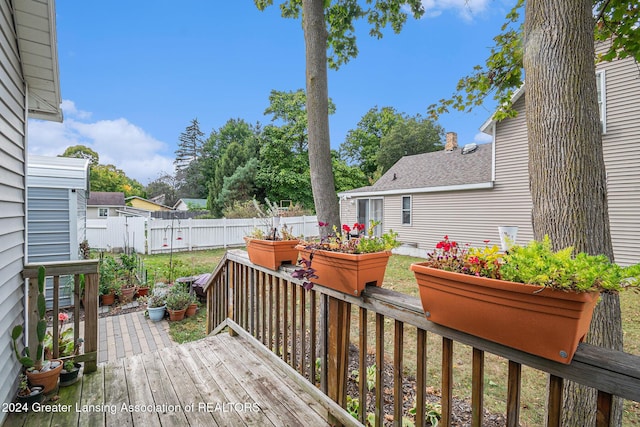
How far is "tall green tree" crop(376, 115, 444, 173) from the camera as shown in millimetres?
20859

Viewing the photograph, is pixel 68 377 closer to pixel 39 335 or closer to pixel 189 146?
pixel 39 335

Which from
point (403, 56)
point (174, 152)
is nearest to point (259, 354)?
point (403, 56)

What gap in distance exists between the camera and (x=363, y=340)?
1.54 m

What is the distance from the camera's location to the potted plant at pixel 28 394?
1.89m

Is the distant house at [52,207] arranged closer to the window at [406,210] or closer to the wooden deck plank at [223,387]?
the wooden deck plank at [223,387]

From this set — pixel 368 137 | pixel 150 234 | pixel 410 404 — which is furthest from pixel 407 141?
pixel 410 404

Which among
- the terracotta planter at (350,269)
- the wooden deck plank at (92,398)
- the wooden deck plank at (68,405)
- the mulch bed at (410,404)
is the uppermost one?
the terracotta planter at (350,269)

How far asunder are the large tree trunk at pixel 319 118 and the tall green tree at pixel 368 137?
69.0 ft

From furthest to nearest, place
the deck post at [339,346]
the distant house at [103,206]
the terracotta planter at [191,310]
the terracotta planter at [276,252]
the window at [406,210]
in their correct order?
the distant house at [103,206], the window at [406,210], the terracotta planter at [191,310], the terracotta planter at [276,252], the deck post at [339,346]

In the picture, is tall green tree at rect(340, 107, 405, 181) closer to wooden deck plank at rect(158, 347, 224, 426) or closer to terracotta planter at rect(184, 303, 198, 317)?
terracotta planter at rect(184, 303, 198, 317)

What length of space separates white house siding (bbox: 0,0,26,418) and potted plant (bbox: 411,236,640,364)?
251 cm

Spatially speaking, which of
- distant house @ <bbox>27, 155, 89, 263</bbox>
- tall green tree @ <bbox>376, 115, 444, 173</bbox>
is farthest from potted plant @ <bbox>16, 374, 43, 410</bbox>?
tall green tree @ <bbox>376, 115, 444, 173</bbox>

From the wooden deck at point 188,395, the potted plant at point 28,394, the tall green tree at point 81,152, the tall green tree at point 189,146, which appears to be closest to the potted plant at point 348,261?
the wooden deck at point 188,395

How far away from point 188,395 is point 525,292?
2128 millimetres
